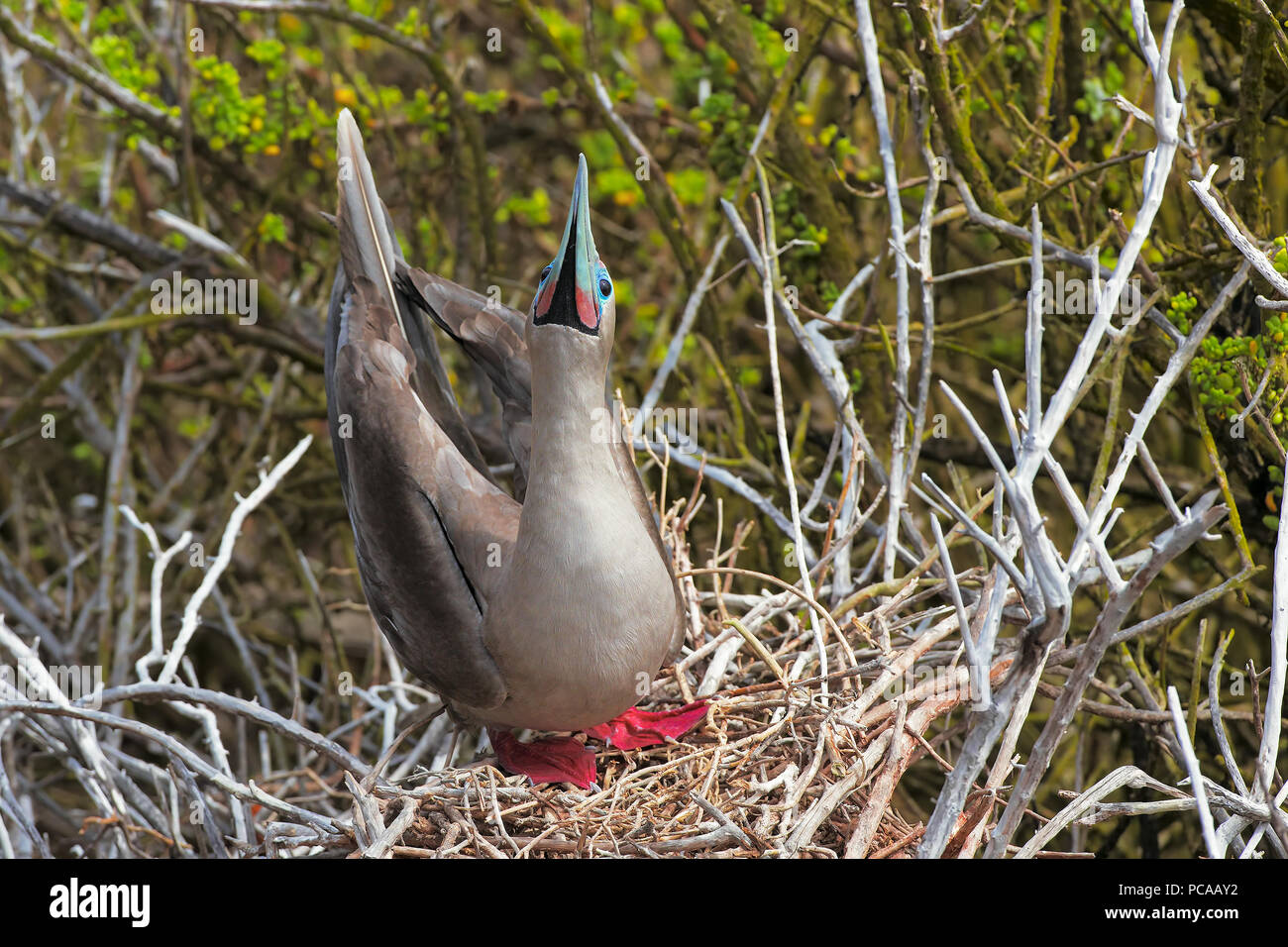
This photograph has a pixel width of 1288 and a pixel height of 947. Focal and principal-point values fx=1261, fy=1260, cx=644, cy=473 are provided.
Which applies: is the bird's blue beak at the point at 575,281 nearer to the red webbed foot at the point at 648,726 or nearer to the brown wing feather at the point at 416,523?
the brown wing feather at the point at 416,523

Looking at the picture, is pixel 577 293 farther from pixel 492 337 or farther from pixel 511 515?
pixel 492 337

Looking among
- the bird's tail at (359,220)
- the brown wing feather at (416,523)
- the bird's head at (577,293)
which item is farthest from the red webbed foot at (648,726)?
the bird's tail at (359,220)

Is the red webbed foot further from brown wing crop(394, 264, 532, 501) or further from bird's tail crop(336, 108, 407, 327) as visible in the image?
bird's tail crop(336, 108, 407, 327)

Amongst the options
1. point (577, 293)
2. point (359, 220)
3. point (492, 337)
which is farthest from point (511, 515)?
point (359, 220)

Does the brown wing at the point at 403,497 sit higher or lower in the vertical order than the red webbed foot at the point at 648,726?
higher

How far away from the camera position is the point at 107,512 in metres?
5.25

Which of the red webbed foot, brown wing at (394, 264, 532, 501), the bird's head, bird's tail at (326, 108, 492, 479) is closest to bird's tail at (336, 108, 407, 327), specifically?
bird's tail at (326, 108, 492, 479)

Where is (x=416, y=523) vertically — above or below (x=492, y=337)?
below

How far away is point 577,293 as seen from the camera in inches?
131

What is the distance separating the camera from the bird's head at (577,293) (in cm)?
323

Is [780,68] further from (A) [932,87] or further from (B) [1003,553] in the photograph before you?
(B) [1003,553]

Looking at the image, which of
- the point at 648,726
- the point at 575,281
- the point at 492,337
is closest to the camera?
the point at 575,281

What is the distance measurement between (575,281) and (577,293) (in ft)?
0.13

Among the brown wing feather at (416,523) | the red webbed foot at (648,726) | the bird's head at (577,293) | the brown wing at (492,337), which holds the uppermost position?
the bird's head at (577,293)
